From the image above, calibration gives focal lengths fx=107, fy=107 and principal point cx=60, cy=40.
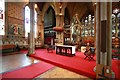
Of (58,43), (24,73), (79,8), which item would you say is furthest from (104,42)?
(79,8)

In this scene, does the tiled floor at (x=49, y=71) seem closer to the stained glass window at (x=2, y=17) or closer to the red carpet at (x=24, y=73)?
the red carpet at (x=24, y=73)

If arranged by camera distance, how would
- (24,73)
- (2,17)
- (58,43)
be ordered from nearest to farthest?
(24,73)
(2,17)
(58,43)

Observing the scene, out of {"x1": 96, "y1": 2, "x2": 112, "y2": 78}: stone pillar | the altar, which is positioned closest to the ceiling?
the altar

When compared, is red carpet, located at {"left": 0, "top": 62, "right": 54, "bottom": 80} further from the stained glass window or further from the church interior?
the stained glass window

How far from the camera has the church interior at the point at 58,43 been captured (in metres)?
3.59

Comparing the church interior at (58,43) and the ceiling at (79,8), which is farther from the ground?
the ceiling at (79,8)

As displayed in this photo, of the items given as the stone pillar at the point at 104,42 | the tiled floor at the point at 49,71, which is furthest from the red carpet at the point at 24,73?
the stone pillar at the point at 104,42

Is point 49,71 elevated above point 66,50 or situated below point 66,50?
below

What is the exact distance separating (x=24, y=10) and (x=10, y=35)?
3.62 m

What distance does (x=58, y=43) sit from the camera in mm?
11672

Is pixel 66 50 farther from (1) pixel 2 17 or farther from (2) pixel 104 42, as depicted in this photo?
(1) pixel 2 17

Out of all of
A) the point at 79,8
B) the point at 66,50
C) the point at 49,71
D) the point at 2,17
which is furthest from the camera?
the point at 79,8

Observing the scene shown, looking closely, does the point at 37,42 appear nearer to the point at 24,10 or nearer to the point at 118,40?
the point at 24,10

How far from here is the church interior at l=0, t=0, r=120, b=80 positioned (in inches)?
141
